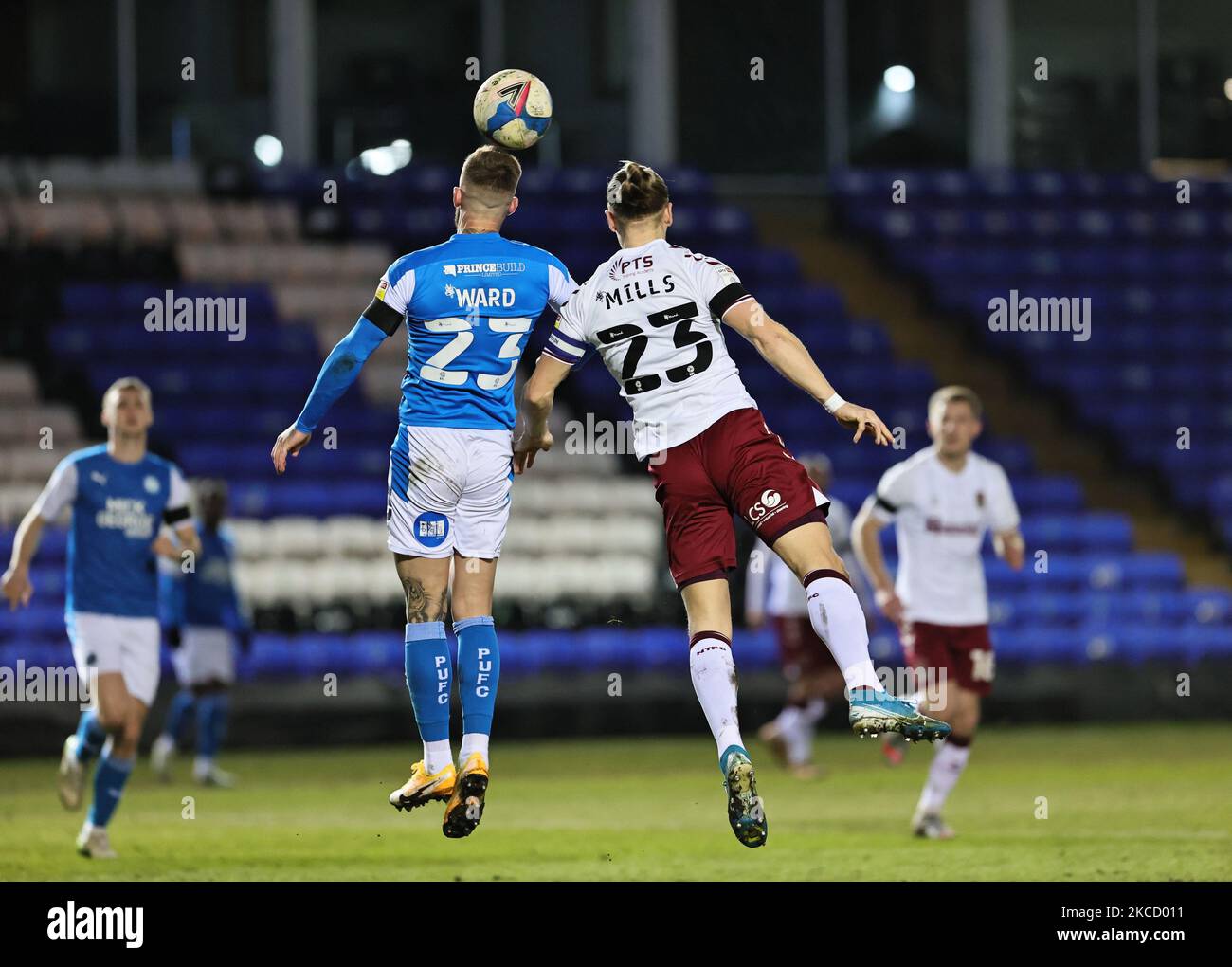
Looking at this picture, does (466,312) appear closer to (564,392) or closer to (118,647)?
(118,647)

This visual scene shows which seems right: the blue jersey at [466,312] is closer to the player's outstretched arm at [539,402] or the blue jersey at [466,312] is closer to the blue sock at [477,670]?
the player's outstretched arm at [539,402]

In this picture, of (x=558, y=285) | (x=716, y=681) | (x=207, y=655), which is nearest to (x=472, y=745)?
(x=716, y=681)

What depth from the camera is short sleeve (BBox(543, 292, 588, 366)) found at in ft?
24.2

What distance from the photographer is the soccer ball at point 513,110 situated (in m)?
7.70

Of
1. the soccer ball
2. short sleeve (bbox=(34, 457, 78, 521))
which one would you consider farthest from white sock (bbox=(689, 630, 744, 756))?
short sleeve (bbox=(34, 457, 78, 521))

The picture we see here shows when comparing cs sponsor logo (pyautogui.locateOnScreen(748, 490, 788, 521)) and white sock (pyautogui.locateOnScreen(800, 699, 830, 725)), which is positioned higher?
cs sponsor logo (pyautogui.locateOnScreen(748, 490, 788, 521))

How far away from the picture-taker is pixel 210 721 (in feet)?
43.0

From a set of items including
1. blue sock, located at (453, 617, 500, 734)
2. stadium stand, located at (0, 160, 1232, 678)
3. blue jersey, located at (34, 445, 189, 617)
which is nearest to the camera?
blue sock, located at (453, 617, 500, 734)

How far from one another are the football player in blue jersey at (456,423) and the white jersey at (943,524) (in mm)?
3121

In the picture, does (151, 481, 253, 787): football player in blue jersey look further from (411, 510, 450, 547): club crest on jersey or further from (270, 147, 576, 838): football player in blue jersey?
(411, 510, 450, 547): club crest on jersey

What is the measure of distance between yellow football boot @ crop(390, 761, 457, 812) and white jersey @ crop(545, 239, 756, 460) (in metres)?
1.43

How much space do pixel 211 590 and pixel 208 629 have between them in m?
0.29
